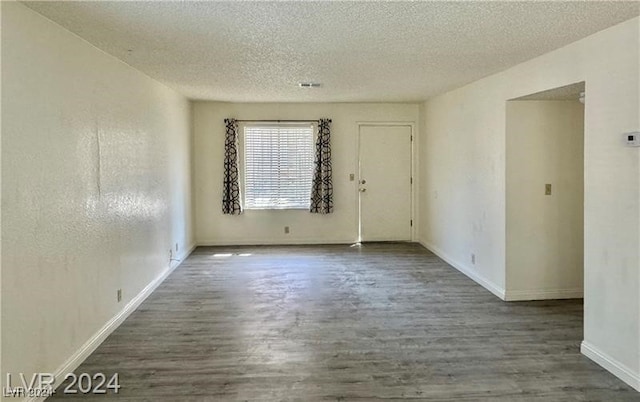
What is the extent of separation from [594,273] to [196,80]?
419 centimetres

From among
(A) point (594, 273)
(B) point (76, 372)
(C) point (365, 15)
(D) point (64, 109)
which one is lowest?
(B) point (76, 372)

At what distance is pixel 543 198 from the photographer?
4.39 metres

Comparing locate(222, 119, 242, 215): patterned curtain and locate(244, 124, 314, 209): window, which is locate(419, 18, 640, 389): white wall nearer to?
locate(244, 124, 314, 209): window

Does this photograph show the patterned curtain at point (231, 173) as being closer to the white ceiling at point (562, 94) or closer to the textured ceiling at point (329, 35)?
the textured ceiling at point (329, 35)

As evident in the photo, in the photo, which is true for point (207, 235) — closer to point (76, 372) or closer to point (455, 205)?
point (455, 205)

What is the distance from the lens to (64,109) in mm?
2873

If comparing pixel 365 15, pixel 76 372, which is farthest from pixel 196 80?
pixel 76 372

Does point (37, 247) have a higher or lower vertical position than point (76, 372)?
higher

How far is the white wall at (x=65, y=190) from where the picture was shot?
2.34m

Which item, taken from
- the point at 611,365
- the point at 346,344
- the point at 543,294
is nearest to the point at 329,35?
the point at 346,344

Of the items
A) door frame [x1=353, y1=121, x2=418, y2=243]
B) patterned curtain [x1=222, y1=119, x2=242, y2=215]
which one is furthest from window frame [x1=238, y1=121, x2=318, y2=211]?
door frame [x1=353, y1=121, x2=418, y2=243]

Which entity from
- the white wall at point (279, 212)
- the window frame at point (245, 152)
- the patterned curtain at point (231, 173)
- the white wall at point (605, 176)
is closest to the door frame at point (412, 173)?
the white wall at point (279, 212)

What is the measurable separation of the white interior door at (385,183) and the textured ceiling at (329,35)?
8.40 ft

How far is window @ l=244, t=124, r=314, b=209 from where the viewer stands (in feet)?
23.9
